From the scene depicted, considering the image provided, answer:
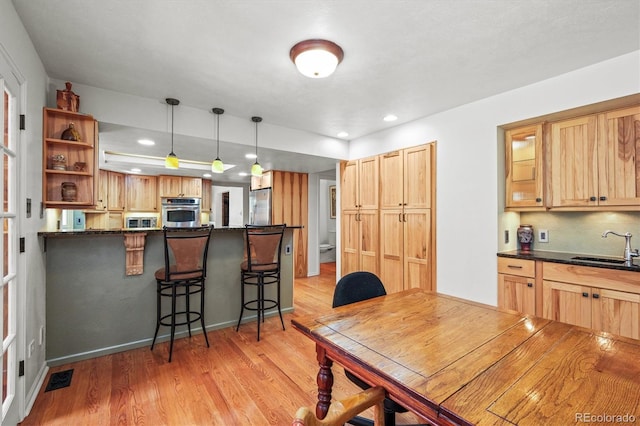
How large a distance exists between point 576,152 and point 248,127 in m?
3.37

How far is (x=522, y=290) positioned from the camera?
2645mm

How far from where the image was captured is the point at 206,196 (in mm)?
7141

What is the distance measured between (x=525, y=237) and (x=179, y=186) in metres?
6.38

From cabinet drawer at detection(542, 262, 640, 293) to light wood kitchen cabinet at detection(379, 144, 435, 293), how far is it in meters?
1.17

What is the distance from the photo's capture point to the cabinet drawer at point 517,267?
2590 millimetres

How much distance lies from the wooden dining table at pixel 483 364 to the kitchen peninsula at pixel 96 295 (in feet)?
6.81

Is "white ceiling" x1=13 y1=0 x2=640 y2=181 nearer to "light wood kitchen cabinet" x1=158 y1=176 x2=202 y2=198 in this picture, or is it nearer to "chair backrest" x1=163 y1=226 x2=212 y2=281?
"chair backrest" x1=163 y1=226 x2=212 y2=281

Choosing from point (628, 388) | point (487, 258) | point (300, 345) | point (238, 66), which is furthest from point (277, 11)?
point (487, 258)

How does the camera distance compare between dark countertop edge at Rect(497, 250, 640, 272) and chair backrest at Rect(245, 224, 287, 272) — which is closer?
dark countertop edge at Rect(497, 250, 640, 272)

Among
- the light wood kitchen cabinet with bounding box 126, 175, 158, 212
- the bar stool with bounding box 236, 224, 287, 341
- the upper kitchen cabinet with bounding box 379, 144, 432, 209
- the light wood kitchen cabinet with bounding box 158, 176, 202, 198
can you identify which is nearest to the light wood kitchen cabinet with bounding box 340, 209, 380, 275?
the upper kitchen cabinet with bounding box 379, 144, 432, 209

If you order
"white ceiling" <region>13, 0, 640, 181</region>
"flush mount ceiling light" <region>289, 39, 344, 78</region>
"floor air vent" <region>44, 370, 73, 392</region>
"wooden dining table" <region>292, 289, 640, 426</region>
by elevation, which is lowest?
"floor air vent" <region>44, 370, 73, 392</region>

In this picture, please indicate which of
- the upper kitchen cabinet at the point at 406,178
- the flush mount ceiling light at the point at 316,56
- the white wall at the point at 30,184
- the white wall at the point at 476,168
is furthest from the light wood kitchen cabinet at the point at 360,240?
the white wall at the point at 30,184

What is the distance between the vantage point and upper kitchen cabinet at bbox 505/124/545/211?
2707mm

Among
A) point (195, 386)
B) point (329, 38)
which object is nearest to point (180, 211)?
point (195, 386)
